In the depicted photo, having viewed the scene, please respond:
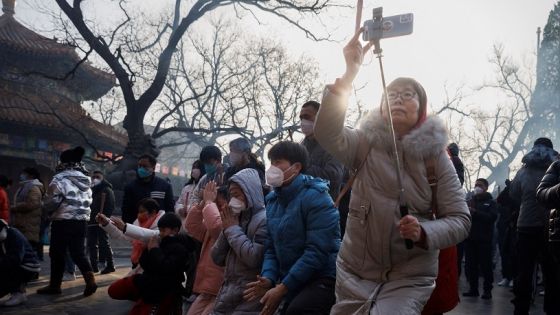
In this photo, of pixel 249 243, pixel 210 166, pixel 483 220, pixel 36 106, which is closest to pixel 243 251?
pixel 249 243

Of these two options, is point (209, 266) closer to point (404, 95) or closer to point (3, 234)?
point (404, 95)

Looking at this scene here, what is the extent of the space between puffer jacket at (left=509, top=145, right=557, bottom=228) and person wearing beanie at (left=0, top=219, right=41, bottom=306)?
5.29m

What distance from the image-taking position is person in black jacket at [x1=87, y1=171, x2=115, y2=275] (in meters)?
10.4

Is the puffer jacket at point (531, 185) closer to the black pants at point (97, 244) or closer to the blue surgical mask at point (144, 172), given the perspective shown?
the blue surgical mask at point (144, 172)

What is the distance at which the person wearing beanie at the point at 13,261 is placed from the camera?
654 cm

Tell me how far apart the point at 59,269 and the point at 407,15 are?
681 cm

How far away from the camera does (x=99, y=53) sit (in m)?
19.6

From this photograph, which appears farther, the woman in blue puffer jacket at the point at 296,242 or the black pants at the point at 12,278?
the black pants at the point at 12,278

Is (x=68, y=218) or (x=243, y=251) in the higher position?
(x=68, y=218)

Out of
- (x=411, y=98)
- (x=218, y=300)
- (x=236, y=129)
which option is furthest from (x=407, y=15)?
(x=236, y=129)

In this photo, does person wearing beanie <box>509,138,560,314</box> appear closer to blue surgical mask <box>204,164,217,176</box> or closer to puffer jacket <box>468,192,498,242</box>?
blue surgical mask <box>204,164,217,176</box>

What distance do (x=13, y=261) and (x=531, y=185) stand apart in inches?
220

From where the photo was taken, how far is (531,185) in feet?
21.1

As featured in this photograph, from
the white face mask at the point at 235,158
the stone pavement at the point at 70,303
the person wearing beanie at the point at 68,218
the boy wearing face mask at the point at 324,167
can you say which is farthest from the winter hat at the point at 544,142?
the person wearing beanie at the point at 68,218
